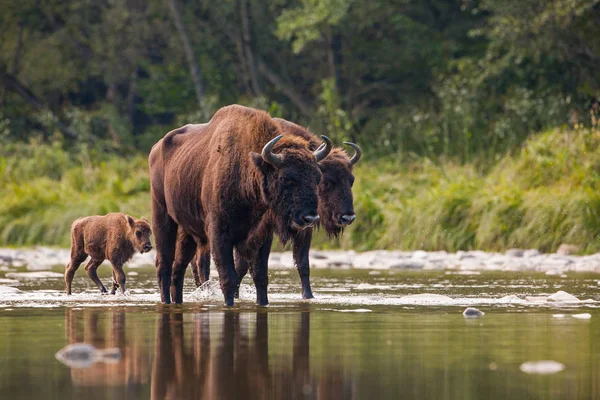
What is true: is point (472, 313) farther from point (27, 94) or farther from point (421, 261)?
point (27, 94)

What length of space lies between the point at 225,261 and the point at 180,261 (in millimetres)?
1714

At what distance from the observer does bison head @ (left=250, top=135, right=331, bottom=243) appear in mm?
10156

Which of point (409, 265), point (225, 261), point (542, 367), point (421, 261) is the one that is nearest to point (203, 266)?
point (225, 261)

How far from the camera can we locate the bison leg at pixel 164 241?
12430 mm

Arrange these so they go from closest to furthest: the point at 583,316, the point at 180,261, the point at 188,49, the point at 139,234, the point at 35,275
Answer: the point at 583,316, the point at 180,261, the point at 139,234, the point at 35,275, the point at 188,49

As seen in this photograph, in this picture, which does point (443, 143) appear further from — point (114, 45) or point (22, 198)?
point (114, 45)

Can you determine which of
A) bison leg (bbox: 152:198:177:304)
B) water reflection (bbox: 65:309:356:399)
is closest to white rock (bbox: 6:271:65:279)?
bison leg (bbox: 152:198:177:304)

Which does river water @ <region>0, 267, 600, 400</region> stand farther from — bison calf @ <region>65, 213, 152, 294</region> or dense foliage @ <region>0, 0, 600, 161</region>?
dense foliage @ <region>0, 0, 600, 161</region>

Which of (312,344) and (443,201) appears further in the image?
A: (443,201)

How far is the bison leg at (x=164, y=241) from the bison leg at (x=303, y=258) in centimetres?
129

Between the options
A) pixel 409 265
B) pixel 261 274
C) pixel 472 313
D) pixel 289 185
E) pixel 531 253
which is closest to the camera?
pixel 472 313

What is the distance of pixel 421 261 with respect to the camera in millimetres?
17938

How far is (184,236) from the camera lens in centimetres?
1267

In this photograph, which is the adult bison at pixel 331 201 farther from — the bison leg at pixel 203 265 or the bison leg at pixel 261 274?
the bison leg at pixel 261 274
